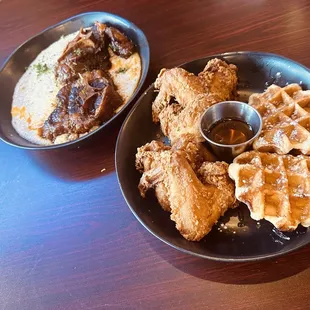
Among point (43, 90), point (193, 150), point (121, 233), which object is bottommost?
point (121, 233)

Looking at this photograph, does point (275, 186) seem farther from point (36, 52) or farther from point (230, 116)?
point (36, 52)

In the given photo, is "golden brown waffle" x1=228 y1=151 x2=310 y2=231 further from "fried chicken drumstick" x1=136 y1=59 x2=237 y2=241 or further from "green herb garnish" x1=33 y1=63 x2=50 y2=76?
"green herb garnish" x1=33 y1=63 x2=50 y2=76

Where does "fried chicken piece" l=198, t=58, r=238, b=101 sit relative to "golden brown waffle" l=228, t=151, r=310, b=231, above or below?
above

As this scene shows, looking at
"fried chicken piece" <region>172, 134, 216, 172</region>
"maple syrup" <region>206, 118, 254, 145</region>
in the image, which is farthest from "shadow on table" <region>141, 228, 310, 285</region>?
"maple syrup" <region>206, 118, 254, 145</region>

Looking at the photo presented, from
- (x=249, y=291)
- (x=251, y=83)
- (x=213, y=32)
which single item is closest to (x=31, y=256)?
(x=249, y=291)

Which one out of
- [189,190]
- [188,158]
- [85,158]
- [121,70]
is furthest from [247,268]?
[121,70]
